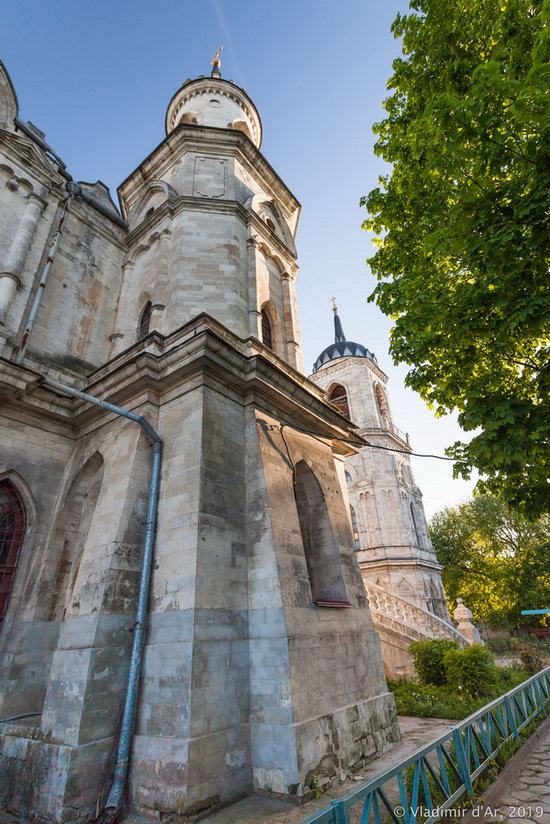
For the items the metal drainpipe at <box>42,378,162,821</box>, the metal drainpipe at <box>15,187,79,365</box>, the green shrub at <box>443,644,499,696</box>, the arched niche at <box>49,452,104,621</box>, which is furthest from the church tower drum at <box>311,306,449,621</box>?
the metal drainpipe at <box>15,187,79,365</box>

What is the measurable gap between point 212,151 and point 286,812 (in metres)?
14.7

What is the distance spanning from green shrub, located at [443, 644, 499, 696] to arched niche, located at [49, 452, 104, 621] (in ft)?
31.7

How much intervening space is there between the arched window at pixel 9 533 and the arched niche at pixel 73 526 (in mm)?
660

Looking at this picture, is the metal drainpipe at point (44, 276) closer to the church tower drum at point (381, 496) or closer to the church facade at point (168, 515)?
the church facade at point (168, 515)

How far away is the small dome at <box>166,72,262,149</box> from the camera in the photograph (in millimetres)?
15023

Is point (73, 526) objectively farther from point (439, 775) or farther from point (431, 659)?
point (431, 659)

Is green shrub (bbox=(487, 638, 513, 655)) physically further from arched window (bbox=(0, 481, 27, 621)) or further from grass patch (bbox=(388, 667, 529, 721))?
arched window (bbox=(0, 481, 27, 621))

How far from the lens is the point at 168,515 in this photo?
679cm

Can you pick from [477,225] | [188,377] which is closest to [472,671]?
[188,377]

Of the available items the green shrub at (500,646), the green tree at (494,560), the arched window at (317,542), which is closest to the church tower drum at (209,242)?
the arched window at (317,542)

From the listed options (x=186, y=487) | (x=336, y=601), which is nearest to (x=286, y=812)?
(x=336, y=601)

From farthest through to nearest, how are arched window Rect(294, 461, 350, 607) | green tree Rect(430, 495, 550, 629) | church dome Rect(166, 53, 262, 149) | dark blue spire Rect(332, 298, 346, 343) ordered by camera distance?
dark blue spire Rect(332, 298, 346, 343), green tree Rect(430, 495, 550, 629), church dome Rect(166, 53, 262, 149), arched window Rect(294, 461, 350, 607)

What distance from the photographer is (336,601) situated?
8.03 metres

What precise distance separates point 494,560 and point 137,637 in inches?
1402
